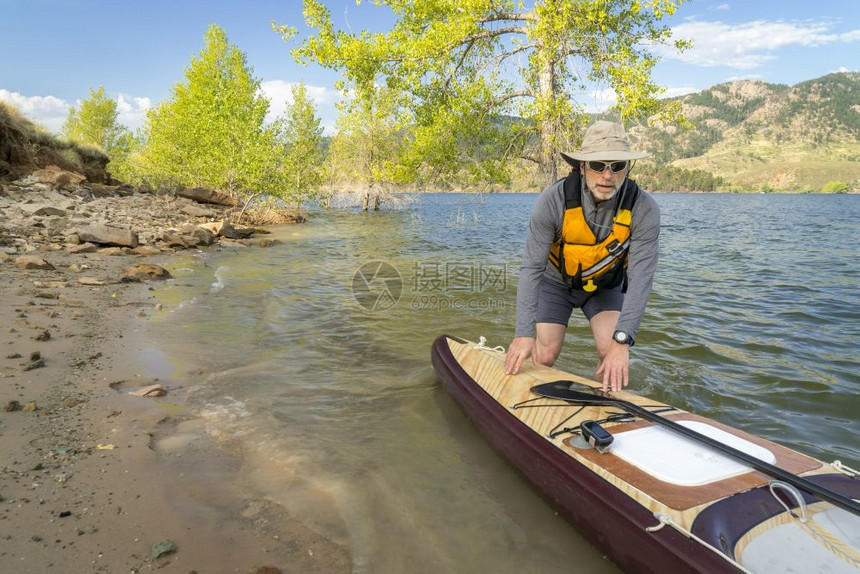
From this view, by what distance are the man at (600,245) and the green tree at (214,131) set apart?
24.0 m

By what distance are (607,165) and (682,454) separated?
230 cm

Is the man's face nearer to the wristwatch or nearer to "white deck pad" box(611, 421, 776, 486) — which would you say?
the wristwatch

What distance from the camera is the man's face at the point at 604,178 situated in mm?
3769

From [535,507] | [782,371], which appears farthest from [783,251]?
[535,507]

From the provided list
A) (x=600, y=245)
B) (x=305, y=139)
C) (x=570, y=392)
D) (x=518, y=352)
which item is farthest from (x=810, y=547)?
(x=305, y=139)

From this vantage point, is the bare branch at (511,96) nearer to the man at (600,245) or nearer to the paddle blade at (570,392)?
the man at (600,245)

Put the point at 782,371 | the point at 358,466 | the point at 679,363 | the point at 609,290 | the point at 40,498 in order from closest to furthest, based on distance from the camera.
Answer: the point at 40,498 < the point at 358,466 < the point at 609,290 < the point at 782,371 < the point at 679,363

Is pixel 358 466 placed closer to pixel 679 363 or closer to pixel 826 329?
pixel 679 363

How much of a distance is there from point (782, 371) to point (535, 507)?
537cm

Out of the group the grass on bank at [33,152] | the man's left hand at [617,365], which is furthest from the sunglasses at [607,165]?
the grass on bank at [33,152]

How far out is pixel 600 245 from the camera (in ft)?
13.8

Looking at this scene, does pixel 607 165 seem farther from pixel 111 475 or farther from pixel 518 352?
pixel 111 475

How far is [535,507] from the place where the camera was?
12.1 feet

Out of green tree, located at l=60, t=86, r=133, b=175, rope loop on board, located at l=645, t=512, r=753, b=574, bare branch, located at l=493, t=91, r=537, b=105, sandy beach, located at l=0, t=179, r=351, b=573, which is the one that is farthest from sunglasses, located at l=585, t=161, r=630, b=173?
green tree, located at l=60, t=86, r=133, b=175
